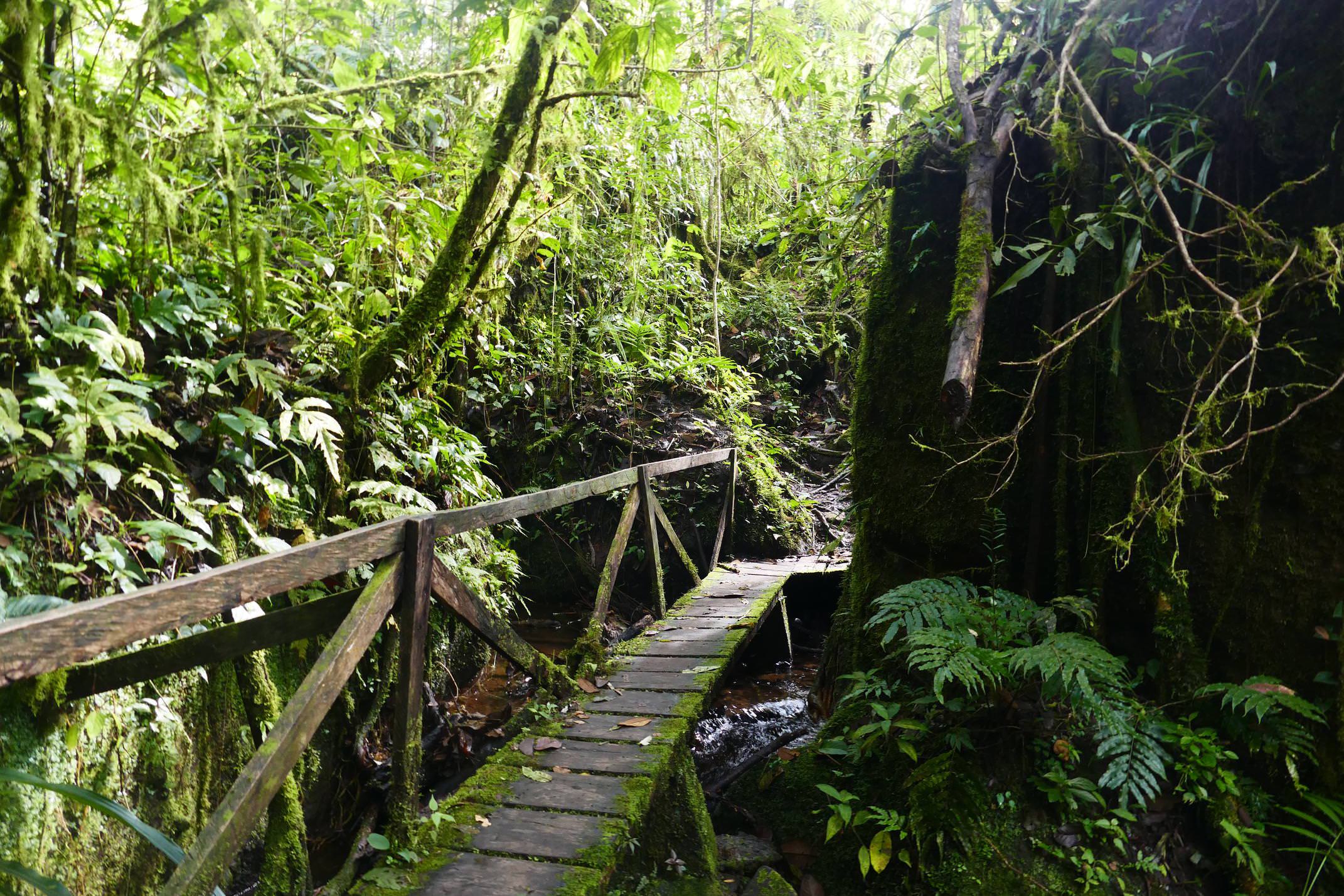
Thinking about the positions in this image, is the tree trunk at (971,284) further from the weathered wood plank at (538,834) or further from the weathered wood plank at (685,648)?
the weathered wood plank at (685,648)

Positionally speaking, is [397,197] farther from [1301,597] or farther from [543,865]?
[1301,597]

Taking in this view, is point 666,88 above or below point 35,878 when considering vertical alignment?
above

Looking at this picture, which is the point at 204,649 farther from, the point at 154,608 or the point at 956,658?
the point at 956,658

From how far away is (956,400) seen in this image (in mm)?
2652

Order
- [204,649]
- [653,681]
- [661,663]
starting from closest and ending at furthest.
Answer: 1. [204,649]
2. [653,681]
3. [661,663]

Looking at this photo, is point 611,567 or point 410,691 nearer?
point 410,691

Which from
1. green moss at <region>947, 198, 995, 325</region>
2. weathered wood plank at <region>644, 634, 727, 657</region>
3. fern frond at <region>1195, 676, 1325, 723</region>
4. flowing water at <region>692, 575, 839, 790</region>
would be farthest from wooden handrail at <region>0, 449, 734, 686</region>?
fern frond at <region>1195, 676, 1325, 723</region>

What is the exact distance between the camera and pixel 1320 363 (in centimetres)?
279

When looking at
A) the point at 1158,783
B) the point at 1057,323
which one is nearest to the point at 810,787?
the point at 1158,783

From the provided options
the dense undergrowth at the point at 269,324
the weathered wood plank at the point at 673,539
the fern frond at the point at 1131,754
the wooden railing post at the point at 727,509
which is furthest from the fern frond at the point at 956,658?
the wooden railing post at the point at 727,509

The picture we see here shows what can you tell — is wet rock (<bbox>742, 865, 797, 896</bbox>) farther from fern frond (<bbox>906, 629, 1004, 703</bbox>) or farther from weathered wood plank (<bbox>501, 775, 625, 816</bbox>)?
fern frond (<bbox>906, 629, 1004, 703</bbox>)

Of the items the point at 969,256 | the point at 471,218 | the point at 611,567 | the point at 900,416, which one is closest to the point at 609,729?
the point at 611,567

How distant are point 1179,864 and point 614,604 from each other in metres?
5.06

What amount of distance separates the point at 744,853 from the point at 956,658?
141 cm
